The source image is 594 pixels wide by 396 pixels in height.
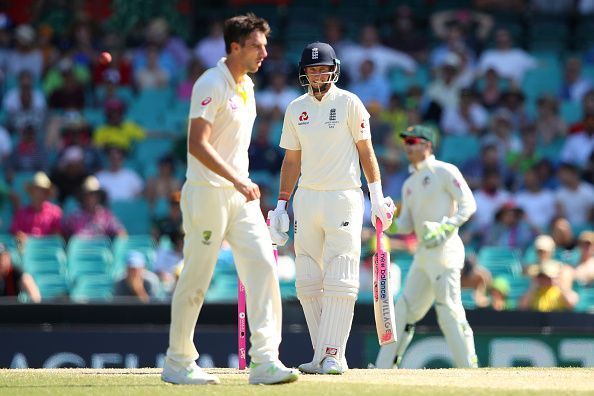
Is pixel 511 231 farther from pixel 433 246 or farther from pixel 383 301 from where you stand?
pixel 383 301

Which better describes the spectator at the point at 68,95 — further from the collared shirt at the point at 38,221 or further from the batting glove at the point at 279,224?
the batting glove at the point at 279,224

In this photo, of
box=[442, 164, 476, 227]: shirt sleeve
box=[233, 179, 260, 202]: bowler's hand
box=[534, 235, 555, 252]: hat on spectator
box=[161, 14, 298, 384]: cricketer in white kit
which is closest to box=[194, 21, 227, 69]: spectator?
box=[534, 235, 555, 252]: hat on spectator

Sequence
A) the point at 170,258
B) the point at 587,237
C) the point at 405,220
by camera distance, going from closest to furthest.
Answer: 1. the point at 405,220
2. the point at 587,237
3. the point at 170,258

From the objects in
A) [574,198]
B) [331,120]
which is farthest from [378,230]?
[574,198]

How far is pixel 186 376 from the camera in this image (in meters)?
8.02

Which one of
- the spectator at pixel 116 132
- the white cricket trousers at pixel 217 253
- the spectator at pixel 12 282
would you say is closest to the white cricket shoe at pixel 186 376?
the white cricket trousers at pixel 217 253

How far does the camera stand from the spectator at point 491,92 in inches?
714

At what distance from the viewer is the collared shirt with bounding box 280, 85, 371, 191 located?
9016 mm

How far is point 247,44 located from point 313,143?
4.20 feet

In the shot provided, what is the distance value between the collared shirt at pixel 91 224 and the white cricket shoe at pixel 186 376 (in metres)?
7.67

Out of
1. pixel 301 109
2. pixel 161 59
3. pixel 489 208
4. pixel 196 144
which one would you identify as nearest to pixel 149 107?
pixel 161 59

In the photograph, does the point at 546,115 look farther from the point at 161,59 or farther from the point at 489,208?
the point at 161,59

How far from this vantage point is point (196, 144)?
7762 mm

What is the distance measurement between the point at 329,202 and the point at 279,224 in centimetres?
54
